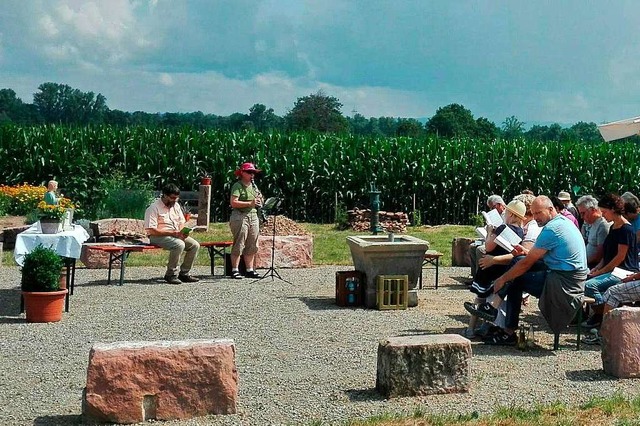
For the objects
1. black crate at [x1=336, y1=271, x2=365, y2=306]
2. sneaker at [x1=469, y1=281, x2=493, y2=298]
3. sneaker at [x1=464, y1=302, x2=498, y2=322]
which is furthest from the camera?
black crate at [x1=336, y1=271, x2=365, y2=306]

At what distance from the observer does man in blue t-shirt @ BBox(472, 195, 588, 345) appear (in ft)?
26.3

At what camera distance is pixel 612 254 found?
905 cm

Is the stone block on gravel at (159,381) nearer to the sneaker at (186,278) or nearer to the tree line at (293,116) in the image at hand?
the sneaker at (186,278)

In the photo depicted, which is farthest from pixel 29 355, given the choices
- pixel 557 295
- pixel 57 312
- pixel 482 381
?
pixel 557 295

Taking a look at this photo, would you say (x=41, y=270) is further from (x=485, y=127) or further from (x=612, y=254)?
(x=485, y=127)

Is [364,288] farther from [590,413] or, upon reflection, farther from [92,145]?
[92,145]

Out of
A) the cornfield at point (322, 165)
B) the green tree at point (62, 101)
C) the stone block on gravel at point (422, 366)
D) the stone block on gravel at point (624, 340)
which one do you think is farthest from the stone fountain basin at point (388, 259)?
the green tree at point (62, 101)

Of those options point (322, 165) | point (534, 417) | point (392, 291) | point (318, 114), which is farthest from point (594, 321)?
point (318, 114)

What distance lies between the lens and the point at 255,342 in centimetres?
854

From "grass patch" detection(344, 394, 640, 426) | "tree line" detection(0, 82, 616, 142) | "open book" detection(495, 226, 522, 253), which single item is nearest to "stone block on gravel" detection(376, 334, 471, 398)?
"grass patch" detection(344, 394, 640, 426)

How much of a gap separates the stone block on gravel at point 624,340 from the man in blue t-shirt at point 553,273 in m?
1.04

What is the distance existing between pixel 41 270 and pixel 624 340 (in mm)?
5773

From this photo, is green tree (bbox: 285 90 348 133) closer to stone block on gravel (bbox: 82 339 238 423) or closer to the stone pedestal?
the stone pedestal

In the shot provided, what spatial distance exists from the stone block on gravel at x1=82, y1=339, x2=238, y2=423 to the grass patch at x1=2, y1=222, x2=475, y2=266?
30.5ft
